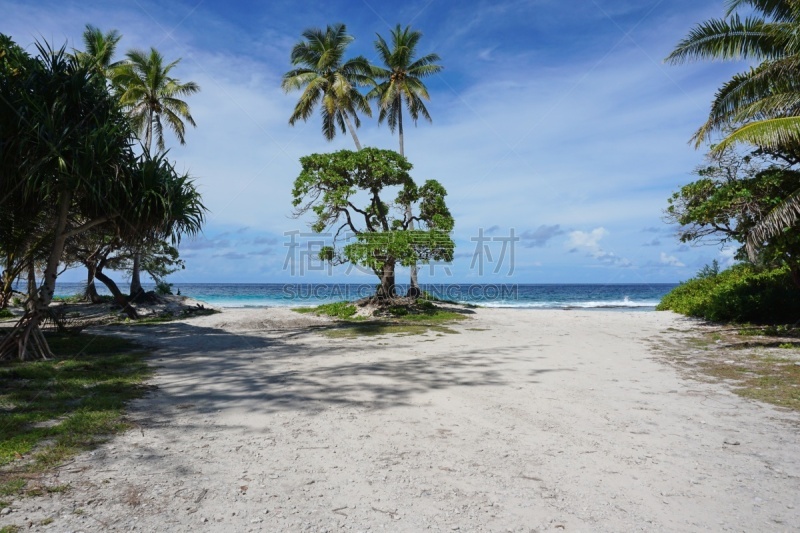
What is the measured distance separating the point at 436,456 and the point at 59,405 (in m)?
4.37

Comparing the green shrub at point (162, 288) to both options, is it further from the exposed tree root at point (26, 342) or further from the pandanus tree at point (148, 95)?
the exposed tree root at point (26, 342)

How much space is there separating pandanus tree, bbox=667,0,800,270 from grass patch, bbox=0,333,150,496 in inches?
439

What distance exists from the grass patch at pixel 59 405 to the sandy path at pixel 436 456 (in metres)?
0.28

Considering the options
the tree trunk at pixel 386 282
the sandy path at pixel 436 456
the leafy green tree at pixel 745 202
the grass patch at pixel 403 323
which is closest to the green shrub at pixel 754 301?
the leafy green tree at pixel 745 202

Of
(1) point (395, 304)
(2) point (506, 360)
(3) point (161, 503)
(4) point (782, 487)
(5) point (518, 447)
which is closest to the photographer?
(3) point (161, 503)

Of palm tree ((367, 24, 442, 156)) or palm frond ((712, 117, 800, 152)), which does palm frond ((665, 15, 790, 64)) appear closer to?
palm frond ((712, 117, 800, 152))

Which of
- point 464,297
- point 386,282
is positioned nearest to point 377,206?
point 386,282

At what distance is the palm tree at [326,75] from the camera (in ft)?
78.8

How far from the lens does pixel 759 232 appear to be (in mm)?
9484

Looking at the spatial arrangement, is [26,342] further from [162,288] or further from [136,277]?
[162,288]

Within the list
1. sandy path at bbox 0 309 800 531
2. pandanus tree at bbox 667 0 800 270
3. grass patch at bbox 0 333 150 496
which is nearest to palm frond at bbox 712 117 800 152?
pandanus tree at bbox 667 0 800 270

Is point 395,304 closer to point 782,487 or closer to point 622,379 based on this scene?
point 622,379

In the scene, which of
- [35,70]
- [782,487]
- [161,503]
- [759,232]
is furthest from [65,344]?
[759,232]

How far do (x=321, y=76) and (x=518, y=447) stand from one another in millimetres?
24173
